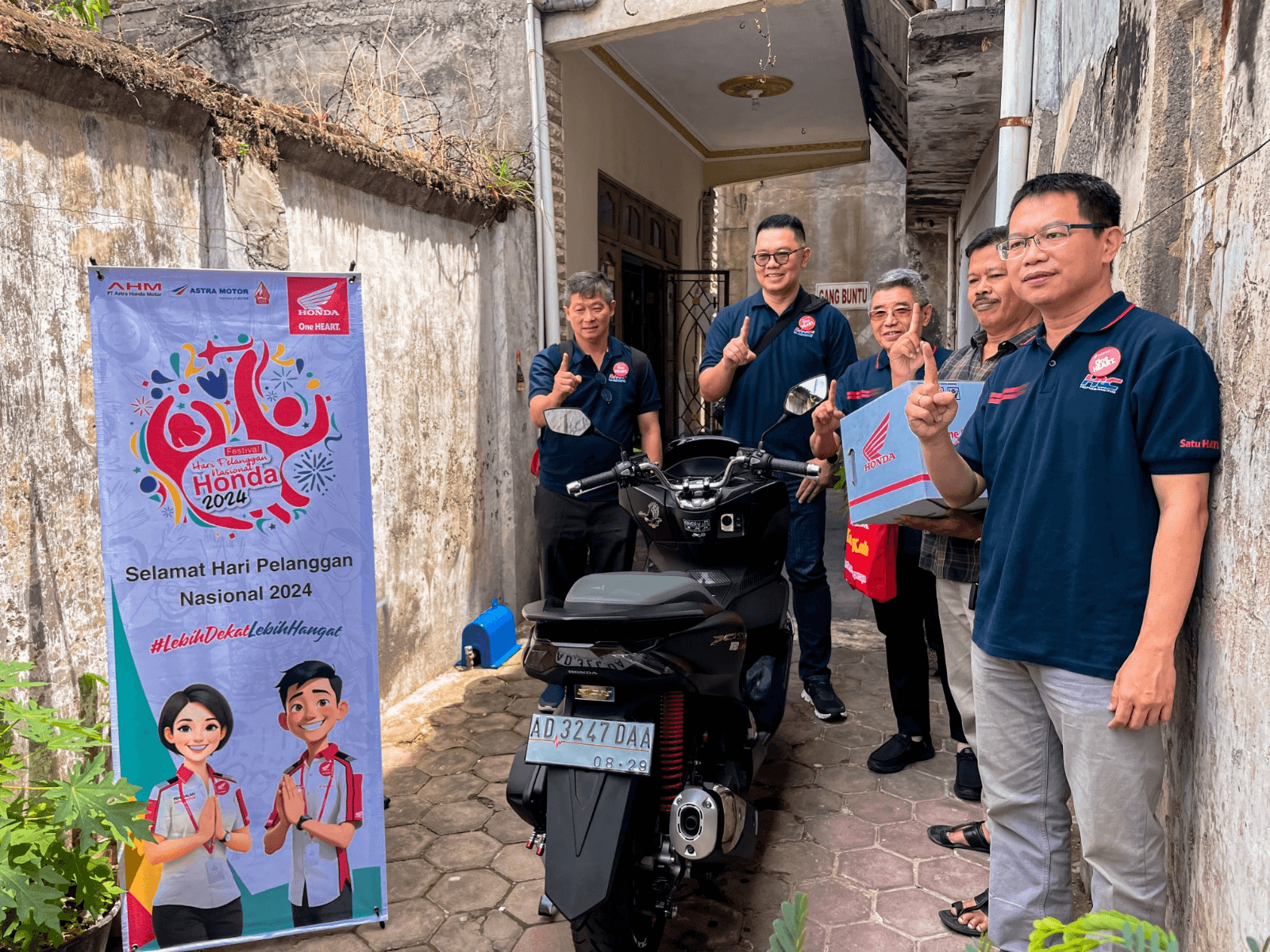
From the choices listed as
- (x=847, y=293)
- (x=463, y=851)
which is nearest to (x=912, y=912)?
(x=463, y=851)

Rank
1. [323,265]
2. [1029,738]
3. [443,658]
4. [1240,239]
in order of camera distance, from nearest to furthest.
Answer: [1240,239]
[1029,738]
[323,265]
[443,658]

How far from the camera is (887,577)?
3.58 meters

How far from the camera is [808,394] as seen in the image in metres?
3.11

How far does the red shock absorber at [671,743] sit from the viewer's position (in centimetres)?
260

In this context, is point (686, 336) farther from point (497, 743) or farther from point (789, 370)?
point (497, 743)

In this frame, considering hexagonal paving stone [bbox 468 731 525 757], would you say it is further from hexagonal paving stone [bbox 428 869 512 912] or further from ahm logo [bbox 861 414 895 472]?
ahm logo [bbox 861 414 895 472]

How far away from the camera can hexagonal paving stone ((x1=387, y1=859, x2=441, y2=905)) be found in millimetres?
3055

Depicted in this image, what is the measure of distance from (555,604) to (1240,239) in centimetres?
176

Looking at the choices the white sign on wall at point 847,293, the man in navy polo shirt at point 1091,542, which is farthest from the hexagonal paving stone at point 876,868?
the white sign on wall at point 847,293

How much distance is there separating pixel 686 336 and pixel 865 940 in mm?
8761

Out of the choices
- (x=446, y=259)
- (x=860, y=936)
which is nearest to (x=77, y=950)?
(x=860, y=936)

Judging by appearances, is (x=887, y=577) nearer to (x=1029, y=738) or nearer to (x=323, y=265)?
(x=1029, y=738)

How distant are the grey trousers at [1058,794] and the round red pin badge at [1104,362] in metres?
0.64

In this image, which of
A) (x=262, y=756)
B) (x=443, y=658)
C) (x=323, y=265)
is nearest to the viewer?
(x=262, y=756)
